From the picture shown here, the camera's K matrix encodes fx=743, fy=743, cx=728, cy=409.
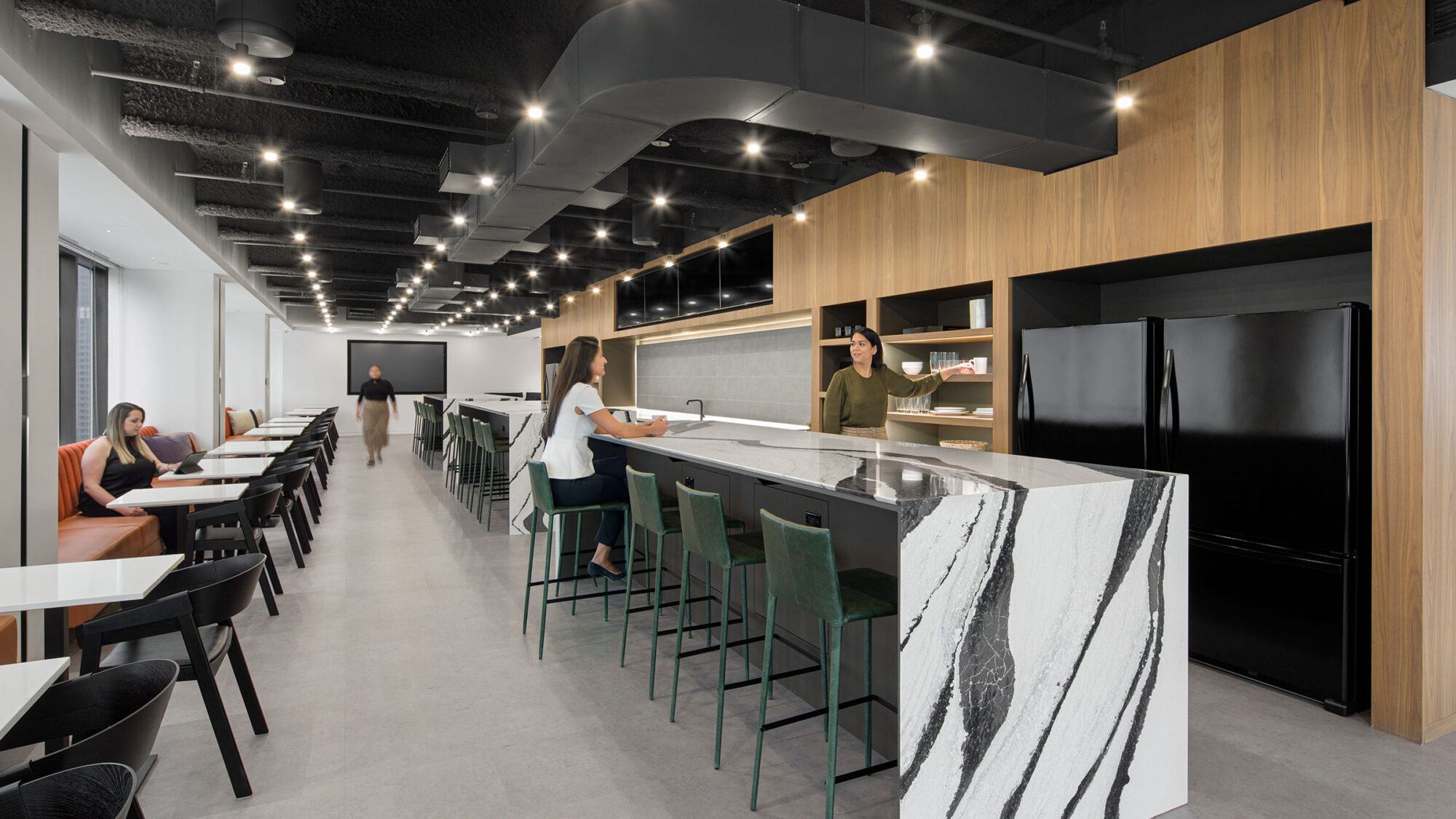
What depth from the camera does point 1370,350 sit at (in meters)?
2.89

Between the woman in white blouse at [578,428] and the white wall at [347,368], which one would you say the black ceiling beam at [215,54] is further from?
the white wall at [347,368]

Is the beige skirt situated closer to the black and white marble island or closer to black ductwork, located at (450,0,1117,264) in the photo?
black ductwork, located at (450,0,1117,264)

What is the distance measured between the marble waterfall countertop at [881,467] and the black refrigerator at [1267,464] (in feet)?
3.85

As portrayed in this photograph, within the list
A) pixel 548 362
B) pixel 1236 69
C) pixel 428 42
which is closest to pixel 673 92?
pixel 428 42

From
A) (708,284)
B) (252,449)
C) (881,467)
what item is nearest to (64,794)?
(881,467)

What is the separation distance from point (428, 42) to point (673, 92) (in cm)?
141

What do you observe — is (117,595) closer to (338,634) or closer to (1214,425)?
(338,634)

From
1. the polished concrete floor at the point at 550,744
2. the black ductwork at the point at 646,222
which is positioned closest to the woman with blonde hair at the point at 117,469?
the polished concrete floor at the point at 550,744

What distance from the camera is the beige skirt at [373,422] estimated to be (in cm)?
1179

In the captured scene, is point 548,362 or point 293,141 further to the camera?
point 548,362

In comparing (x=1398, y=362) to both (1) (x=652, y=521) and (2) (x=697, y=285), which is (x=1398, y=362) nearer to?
(1) (x=652, y=521)

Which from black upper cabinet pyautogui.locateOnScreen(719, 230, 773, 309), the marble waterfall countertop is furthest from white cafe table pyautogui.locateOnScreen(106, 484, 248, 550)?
black upper cabinet pyautogui.locateOnScreen(719, 230, 773, 309)

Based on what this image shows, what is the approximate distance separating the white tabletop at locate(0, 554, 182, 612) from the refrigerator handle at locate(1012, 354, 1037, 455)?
12.6ft

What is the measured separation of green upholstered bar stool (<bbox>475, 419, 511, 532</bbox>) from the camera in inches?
258
